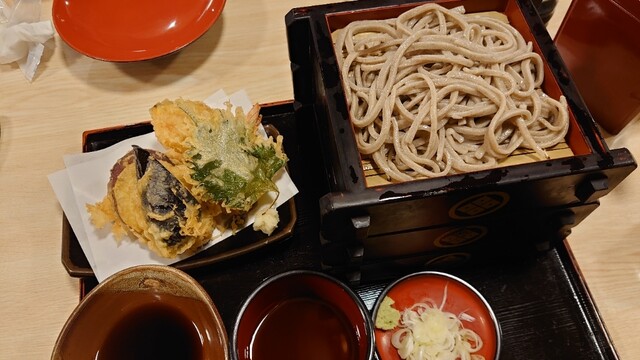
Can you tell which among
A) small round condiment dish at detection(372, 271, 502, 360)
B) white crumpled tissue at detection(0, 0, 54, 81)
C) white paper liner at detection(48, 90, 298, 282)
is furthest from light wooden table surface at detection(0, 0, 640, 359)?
small round condiment dish at detection(372, 271, 502, 360)

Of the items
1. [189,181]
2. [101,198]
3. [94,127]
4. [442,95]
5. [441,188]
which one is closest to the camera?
[441,188]

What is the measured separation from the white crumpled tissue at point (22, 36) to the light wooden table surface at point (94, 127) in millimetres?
35

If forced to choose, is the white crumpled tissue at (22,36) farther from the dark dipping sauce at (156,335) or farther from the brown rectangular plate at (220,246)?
the dark dipping sauce at (156,335)

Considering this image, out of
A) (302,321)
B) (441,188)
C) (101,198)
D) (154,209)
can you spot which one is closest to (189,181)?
(154,209)

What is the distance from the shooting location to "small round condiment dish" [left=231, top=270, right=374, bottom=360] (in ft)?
4.19

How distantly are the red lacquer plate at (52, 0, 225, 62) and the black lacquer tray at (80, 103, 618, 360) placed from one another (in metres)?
0.78

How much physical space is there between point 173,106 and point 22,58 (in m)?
0.82

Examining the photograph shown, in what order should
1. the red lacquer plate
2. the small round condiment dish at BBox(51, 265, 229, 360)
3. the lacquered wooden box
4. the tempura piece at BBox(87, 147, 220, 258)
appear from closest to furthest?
the lacquered wooden box → the small round condiment dish at BBox(51, 265, 229, 360) → the tempura piece at BBox(87, 147, 220, 258) → the red lacquer plate

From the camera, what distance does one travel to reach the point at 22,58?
1.94m

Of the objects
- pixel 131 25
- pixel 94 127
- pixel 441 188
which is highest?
pixel 441 188

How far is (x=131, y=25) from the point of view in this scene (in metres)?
1.88

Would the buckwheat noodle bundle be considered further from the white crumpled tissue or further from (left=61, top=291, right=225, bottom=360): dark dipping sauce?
the white crumpled tissue

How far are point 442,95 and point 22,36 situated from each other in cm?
157

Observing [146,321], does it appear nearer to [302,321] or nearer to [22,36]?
[302,321]
